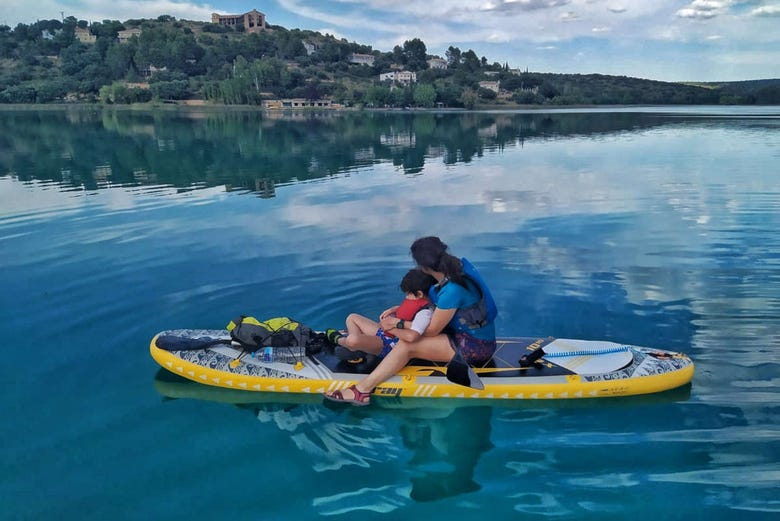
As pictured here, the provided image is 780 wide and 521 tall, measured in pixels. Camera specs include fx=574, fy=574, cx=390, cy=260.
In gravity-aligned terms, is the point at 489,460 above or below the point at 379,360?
below

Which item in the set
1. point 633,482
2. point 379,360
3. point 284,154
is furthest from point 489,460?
point 284,154

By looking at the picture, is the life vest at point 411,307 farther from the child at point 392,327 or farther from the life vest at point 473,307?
the life vest at point 473,307

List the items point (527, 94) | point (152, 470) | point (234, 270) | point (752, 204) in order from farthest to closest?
point (527, 94)
point (752, 204)
point (234, 270)
point (152, 470)

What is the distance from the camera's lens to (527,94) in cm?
18300

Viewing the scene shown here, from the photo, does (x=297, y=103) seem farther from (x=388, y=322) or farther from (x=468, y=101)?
(x=388, y=322)

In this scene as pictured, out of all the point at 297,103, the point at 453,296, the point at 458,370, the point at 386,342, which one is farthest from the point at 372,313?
the point at 297,103

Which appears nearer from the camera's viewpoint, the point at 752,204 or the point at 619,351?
the point at 619,351

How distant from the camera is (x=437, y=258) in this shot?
22.6 feet

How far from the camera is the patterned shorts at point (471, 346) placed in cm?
748

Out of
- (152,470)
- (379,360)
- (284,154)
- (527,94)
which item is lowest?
(152,470)

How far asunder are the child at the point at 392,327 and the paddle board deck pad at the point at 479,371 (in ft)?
0.71

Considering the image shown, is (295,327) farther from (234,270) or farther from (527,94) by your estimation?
(527,94)

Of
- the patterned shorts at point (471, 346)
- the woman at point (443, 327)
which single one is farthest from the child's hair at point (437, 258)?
the patterned shorts at point (471, 346)

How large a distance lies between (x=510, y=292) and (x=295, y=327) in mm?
4892
